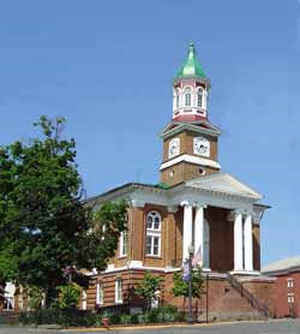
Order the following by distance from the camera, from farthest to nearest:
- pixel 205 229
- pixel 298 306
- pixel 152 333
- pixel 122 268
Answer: pixel 298 306 < pixel 205 229 < pixel 122 268 < pixel 152 333

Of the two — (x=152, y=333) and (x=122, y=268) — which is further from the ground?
(x=122, y=268)

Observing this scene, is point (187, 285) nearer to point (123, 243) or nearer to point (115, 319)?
point (115, 319)

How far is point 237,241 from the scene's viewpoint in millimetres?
59156

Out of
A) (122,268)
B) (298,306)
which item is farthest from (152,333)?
(298,306)

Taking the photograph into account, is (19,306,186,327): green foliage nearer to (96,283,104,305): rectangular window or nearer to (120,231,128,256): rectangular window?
(120,231,128,256): rectangular window

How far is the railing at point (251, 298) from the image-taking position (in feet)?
177

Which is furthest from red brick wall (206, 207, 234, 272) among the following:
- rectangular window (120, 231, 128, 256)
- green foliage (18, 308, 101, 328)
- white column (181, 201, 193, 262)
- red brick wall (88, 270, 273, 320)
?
green foliage (18, 308, 101, 328)

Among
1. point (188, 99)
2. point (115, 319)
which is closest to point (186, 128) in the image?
point (188, 99)

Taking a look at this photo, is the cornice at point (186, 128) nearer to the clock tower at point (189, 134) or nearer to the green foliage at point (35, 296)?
the clock tower at point (189, 134)

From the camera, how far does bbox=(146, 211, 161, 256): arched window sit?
2254 inches

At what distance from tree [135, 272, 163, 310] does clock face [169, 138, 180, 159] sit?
13.8 meters

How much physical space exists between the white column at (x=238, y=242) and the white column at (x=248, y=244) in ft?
1.84

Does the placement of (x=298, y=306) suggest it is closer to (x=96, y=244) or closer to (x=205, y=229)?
(x=205, y=229)

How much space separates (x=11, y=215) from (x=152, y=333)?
43.9 feet
